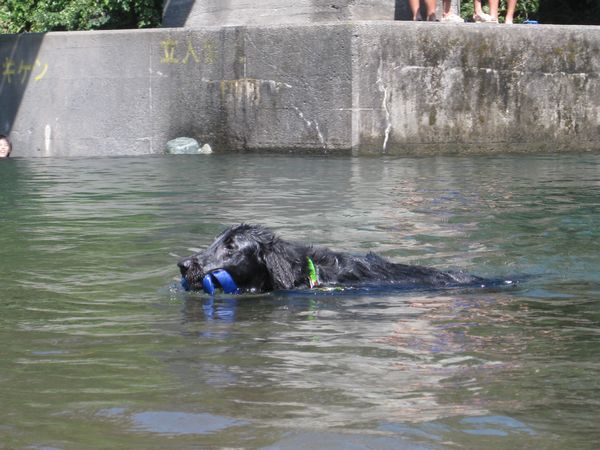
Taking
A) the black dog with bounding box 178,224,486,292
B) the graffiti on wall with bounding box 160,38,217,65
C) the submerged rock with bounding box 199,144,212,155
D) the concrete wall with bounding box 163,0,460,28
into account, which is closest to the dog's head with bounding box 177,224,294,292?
the black dog with bounding box 178,224,486,292

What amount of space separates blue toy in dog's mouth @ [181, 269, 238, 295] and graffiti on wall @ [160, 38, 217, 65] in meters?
9.55

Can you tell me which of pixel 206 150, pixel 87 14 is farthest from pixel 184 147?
pixel 87 14

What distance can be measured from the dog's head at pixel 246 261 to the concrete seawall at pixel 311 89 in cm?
817

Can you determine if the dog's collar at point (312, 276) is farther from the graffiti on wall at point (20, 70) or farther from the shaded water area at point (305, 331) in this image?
the graffiti on wall at point (20, 70)

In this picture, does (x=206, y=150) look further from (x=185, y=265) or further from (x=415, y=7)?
(x=185, y=265)

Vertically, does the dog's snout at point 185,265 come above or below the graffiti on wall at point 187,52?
below

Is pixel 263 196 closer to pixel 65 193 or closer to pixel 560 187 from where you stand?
pixel 65 193

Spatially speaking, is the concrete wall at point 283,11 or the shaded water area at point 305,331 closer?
the shaded water area at point 305,331

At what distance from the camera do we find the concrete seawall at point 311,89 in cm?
1473

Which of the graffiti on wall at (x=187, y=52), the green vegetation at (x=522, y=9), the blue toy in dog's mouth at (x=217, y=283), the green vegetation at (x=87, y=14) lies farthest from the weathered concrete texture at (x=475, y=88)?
the blue toy in dog's mouth at (x=217, y=283)

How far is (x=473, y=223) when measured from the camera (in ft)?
29.2

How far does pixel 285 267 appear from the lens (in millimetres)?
6574

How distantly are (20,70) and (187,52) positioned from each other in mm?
2750

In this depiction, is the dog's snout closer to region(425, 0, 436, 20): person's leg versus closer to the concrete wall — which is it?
the concrete wall
